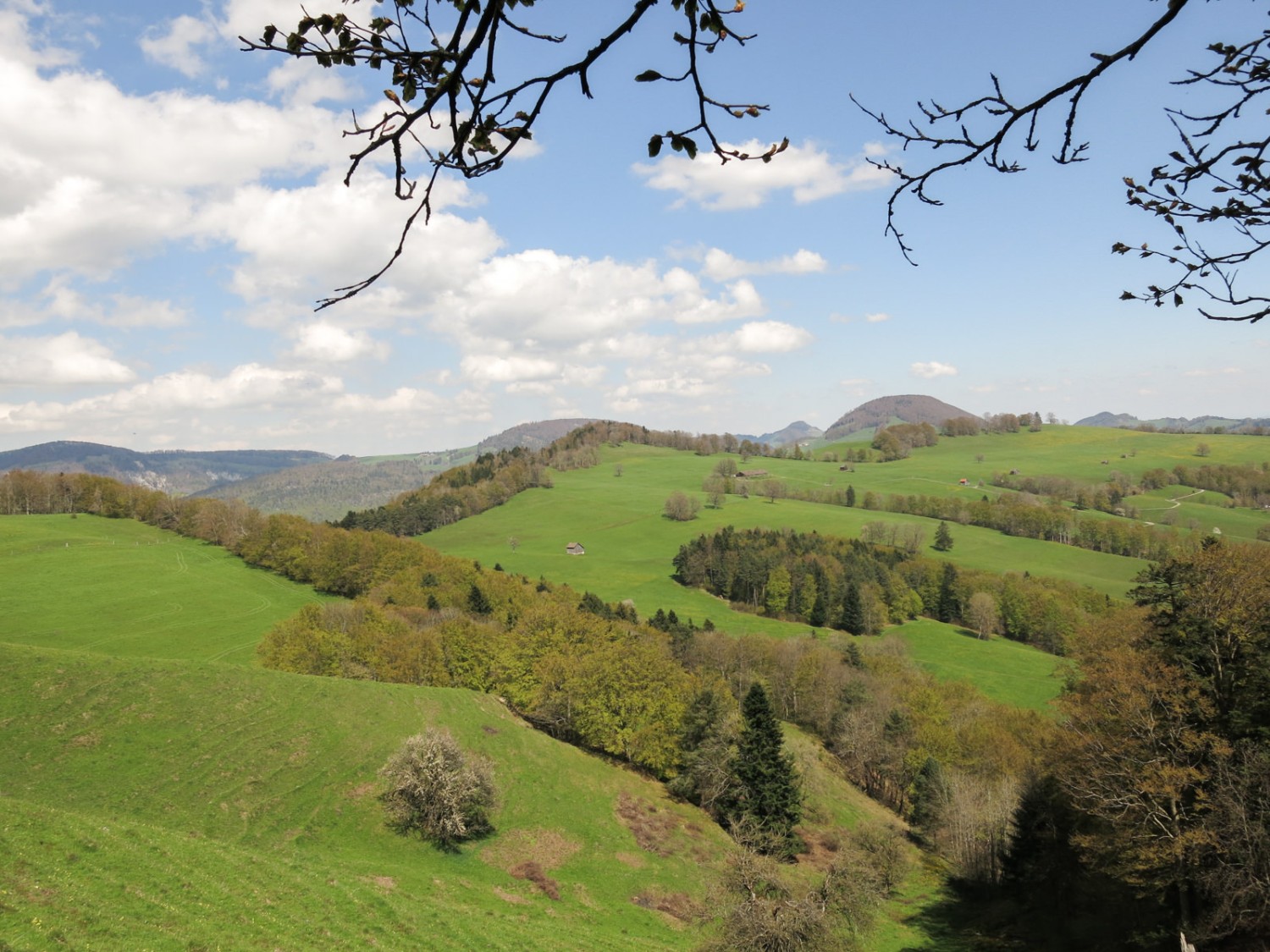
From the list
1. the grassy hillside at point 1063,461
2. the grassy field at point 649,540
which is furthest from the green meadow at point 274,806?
the grassy hillside at point 1063,461

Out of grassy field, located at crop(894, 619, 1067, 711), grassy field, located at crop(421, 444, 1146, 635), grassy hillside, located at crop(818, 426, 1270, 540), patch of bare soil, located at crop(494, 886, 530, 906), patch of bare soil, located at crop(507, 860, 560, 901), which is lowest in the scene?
grassy field, located at crop(894, 619, 1067, 711)

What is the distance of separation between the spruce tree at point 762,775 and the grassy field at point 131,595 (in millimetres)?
47973

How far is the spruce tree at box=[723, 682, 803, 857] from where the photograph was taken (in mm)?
40438

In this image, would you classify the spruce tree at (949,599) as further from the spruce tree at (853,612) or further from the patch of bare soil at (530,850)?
the patch of bare soil at (530,850)

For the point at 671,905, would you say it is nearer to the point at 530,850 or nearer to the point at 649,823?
the point at 649,823

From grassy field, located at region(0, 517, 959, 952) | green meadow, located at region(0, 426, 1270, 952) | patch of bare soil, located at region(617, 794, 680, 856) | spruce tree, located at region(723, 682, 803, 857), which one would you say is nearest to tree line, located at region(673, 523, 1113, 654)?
green meadow, located at region(0, 426, 1270, 952)

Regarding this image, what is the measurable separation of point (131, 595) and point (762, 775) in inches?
3097

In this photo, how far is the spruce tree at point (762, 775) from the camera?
40.4 m

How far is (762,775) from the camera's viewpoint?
135 feet

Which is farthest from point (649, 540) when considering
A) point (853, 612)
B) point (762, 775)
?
point (762, 775)

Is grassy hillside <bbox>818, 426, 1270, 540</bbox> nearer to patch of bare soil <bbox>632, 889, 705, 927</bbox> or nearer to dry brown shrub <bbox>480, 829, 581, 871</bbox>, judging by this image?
patch of bare soil <bbox>632, 889, 705, 927</bbox>

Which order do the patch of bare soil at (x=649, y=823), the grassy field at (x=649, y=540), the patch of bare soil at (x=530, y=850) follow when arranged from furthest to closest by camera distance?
the grassy field at (x=649, y=540) < the patch of bare soil at (x=649, y=823) < the patch of bare soil at (x=530, y=850)

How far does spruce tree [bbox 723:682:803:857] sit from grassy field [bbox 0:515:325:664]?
48.0 m

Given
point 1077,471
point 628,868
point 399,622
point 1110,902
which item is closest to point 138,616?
point 399,622
